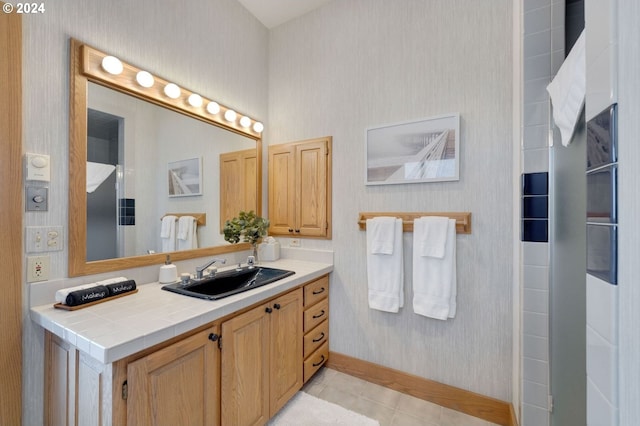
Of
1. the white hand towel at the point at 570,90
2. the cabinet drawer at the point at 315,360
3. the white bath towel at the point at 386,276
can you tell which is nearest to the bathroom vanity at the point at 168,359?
the cabinet drawer at the point at 315,360

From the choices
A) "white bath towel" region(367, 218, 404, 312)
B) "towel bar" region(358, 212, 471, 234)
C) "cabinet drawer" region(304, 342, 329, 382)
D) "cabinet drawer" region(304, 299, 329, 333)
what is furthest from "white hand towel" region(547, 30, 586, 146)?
"cabinet drawer" region(304, 342, 329, 382)

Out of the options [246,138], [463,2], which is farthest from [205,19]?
[463,2]

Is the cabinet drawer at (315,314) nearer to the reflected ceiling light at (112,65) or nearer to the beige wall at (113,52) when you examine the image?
the beige wall at (113,52)

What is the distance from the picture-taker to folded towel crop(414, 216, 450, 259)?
174 centimetres

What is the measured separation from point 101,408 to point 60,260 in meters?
0.72

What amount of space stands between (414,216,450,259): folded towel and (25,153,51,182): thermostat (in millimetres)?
2044

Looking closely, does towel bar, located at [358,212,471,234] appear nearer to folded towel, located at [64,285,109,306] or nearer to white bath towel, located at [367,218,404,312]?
white bath towel, located at [367,218,404,312]

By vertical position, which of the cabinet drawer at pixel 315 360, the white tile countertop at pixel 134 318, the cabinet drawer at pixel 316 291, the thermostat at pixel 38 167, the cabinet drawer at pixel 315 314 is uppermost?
the thermostat at pixel 38 167

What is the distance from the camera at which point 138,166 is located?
62.4 inches

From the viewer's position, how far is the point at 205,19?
6.45 feet

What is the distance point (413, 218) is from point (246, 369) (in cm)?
141

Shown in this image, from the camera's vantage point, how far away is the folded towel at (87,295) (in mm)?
1151

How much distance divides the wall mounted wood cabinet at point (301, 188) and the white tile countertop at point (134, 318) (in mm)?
895

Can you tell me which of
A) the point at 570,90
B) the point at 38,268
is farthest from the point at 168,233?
the point at 570,90
